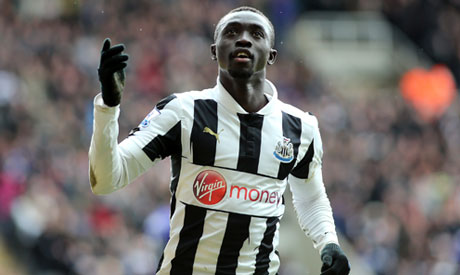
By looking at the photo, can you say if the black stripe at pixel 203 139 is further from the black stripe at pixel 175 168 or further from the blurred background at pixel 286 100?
the blurred background at pixel 286 100

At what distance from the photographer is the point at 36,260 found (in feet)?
34.3

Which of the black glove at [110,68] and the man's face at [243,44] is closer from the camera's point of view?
the black glove at [110,68]

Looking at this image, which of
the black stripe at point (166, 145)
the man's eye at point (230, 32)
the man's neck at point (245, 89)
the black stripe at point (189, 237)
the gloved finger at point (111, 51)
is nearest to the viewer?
the gloved finger at point (111, 51)

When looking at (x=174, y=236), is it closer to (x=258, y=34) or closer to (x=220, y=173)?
(x=220, y=173)

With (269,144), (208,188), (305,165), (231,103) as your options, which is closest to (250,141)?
(269,144)

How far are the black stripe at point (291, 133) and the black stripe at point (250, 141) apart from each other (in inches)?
6.0

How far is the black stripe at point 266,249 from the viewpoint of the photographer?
4.37 metres

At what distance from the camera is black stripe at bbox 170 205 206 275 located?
4.26 meters

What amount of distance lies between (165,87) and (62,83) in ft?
5.41

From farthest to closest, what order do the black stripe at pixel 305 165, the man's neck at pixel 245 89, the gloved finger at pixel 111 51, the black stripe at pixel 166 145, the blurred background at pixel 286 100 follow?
the blurred background at pixel 286 100 → the black stripe at pixel 305 165 → the man's neck at pixel 245 89 → the black stripe at pixel 166 145 → the gloved finger at pixel 111 51

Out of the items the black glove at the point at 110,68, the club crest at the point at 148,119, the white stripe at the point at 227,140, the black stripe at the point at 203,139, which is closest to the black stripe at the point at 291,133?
the white stripe at the point at 227,140

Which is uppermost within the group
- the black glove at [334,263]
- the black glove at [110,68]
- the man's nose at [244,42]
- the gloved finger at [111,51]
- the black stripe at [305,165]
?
the man's nose at [244,42]

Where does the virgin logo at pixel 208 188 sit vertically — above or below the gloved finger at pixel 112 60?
below

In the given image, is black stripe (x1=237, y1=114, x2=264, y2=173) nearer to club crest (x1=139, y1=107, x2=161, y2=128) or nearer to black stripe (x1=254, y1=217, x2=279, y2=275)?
black stripe (x1=254, y1=217, x2=279, y2=275)
